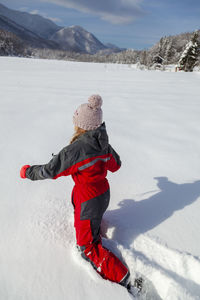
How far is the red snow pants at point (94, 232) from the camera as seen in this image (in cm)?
142

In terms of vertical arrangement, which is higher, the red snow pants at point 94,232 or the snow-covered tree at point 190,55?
the snow-covered tree at point 190,55

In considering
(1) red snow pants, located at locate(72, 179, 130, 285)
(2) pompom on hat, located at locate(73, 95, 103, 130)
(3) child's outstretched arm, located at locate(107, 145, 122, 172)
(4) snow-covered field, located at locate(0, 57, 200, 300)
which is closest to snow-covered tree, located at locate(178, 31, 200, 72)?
(4) snow-covered field, located at locate(0, 57, 200, 300)

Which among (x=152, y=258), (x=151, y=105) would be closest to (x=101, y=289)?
(x=152, y=258)

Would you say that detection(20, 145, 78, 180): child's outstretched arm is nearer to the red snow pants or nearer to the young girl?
the young girl

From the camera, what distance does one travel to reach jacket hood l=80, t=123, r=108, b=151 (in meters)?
1.41

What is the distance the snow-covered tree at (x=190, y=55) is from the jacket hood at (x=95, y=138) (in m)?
25.4

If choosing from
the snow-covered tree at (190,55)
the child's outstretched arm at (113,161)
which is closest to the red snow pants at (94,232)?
the child's outstretched arm at (113,161)

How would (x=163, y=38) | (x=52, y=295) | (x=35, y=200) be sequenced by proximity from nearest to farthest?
1. (x=52, y=295)
2. (x=35, y=200)
3. (x=163, y=38)

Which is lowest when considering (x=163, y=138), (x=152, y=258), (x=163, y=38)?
(x=152, y=258)

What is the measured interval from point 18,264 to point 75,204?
566 mm

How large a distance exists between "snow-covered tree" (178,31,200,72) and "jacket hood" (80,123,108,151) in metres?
25.4

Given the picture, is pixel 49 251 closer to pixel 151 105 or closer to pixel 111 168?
pixel 111 168

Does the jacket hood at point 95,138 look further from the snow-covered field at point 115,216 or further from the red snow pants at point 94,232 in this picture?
the snow-covered field at point 115,216

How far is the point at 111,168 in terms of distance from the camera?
5.72 feet
